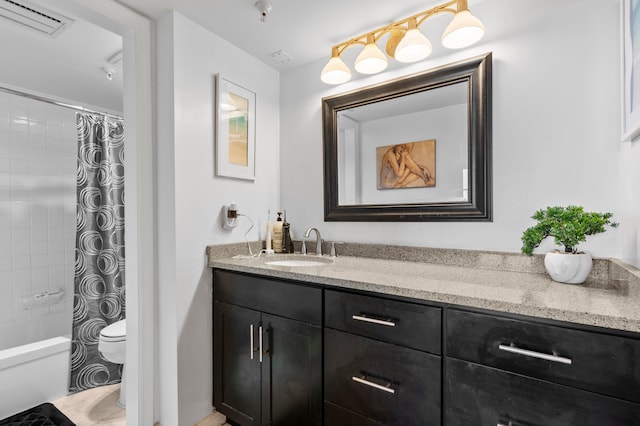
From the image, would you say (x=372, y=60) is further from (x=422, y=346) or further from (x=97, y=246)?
(x=97, y=246)

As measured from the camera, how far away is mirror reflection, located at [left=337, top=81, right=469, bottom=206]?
1574 millimetres

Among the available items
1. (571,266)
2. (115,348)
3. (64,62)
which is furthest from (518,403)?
(64,62)

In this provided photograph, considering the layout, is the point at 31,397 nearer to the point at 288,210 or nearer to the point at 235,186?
the point at 235,186

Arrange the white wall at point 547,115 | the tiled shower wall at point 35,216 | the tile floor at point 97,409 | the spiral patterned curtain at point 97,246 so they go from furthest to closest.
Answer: the tiled shower wall at point 35,216, the spiral patterned curtain at point 97,246, the tile floor at point 97,409, the white wall at point 547,115

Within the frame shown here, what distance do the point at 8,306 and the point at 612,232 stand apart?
13.2ft

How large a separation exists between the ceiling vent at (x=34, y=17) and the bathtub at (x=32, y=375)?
6.63 ft

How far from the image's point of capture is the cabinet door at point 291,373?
52.0 inches

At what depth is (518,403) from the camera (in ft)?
2.90

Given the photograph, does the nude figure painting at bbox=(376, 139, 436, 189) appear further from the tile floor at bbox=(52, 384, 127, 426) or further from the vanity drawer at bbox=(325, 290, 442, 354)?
the tile floor at bbox=(52, 384, 127, 426)

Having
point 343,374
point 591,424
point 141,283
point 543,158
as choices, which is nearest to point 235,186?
point 141,283

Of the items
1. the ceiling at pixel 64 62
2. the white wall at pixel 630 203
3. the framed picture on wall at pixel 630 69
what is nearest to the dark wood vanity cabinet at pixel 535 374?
the white wall at pixel 630 203

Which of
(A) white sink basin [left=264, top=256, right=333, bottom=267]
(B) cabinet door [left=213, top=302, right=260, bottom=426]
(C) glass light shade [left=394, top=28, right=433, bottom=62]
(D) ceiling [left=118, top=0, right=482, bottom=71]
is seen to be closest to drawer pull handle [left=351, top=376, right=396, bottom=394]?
(B) cabinet door [left=213, top=302, right=260, bottom=426]

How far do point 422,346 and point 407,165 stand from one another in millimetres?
1007

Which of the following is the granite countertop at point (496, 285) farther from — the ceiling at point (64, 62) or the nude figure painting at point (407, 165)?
the ceiling at point (64, 62)
